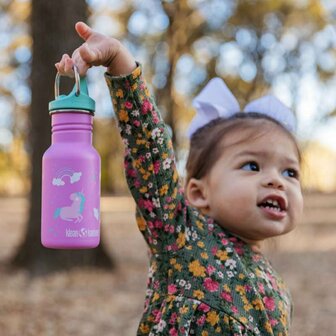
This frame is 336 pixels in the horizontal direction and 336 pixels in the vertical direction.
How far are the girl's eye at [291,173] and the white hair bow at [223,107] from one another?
0.25 metres

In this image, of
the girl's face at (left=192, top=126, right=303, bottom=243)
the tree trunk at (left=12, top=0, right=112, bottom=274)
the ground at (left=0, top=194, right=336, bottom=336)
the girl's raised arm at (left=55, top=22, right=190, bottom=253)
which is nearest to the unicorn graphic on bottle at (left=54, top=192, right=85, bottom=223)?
the girl's raised arm at (left=55, top=22, right=190, bottom=253)

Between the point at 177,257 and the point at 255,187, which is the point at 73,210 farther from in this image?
the point at 255,187

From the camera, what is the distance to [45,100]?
6801 mm

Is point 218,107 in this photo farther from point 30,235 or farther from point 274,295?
point 30,235

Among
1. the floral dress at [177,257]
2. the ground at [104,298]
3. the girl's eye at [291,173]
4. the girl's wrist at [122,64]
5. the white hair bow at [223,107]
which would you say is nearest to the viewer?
the girl's wrist at [122,64]

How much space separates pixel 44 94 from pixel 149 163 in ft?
16.7

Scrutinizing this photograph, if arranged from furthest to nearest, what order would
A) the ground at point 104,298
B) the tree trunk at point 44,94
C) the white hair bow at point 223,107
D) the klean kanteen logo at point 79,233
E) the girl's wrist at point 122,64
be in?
the tree trunk at point 44,94
the ground at point 104,298
the white hair bow at point 223,107
the girl's wrist at point 122,64
the klean kanteen logo at point 79,233

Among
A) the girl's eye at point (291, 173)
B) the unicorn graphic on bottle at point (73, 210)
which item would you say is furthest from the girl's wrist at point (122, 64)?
the girl's eye at point (291, 173)

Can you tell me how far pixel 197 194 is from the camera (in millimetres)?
2230

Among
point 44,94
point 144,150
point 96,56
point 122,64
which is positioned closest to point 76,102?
point 96,56

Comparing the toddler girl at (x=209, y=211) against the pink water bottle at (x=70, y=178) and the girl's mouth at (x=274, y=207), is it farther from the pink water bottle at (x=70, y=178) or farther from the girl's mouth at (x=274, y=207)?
the pink water bottle at (x=70, y=178)

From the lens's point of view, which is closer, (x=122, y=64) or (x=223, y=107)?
(x=122, y=64)

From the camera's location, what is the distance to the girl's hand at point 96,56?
5.23 feet

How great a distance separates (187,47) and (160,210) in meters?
13.1
